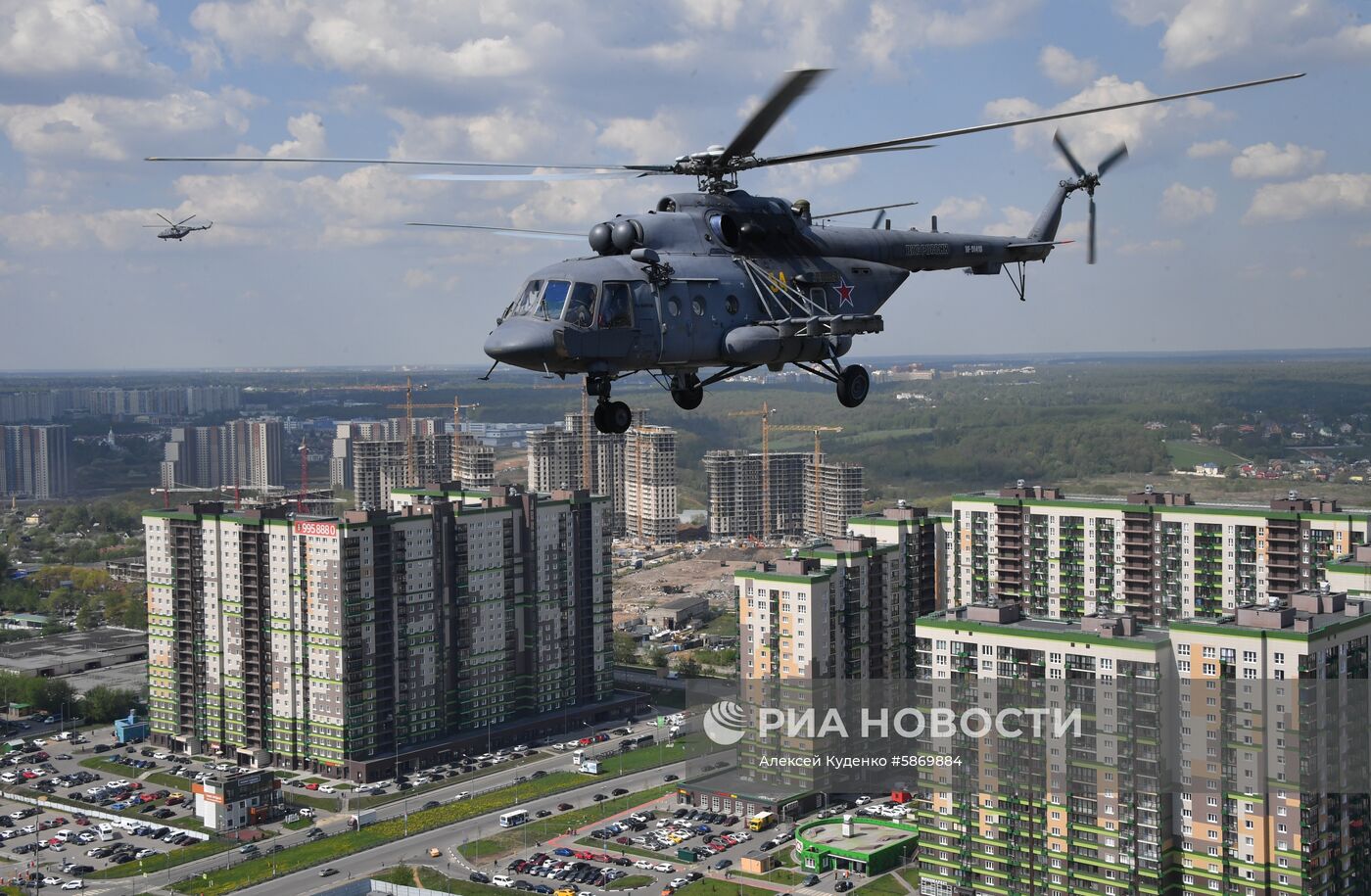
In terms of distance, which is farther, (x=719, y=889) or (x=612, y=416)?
(x=719, y=889)

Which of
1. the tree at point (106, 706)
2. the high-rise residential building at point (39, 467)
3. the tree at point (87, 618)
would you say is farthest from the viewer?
the high-rise residential building at point (39, 467)

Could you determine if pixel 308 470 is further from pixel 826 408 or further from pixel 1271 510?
pixel 1271 510

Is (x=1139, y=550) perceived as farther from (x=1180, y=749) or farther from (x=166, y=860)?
(x=166, y=860)

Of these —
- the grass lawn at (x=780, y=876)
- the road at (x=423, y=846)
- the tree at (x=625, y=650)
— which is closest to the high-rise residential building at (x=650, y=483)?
the tree at (x=625, y=650)

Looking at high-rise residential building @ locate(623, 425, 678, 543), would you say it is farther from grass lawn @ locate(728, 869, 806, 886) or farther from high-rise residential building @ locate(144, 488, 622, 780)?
grass lawn @ locate(728, 869, 806, 886)

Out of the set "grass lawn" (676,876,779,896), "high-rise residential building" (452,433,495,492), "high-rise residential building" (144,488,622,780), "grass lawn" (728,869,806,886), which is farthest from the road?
"high-rise residential building" (452,433,495,492)

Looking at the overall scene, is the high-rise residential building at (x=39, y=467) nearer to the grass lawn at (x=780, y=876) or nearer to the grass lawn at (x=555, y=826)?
the grass lawn at (x=555, y=826)

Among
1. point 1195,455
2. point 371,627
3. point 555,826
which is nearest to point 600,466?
point 1195,455
